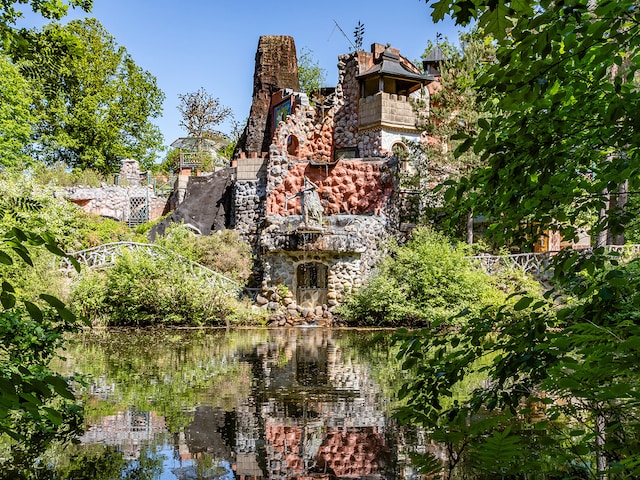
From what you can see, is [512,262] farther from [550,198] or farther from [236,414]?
[550,198]

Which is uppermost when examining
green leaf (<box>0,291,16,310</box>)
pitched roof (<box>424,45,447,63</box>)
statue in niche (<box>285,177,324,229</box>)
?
pitched roof (<box>424,45,447,63</box>)

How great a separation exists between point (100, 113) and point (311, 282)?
19230 mm

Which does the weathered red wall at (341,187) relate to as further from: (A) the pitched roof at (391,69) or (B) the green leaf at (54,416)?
(B) the green leaf at (54,416)

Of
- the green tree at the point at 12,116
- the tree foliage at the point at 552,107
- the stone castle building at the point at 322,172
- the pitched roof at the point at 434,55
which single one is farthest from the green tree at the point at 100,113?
the tree foliage at the point at 552,107

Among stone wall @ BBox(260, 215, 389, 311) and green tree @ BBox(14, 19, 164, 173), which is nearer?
stone wall @ BBox(260, 215, 389, 311)

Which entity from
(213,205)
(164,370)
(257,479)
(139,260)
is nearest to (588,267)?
(257,479)

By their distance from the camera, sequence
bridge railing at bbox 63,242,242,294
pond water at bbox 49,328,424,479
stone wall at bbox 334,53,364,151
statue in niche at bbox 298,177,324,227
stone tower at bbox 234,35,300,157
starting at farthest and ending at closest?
stone tower at bbox 234,35,300,157 → stone wall at bbox 334,53,364,151 → statue in niche at bbox 298,177,324,227 → bridge railing at bbox 63,242,242,294 → pond water at bbox 49,328,424,479

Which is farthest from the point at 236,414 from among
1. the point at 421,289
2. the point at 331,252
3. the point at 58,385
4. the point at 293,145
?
the point at 293,145

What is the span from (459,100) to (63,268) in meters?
15.5

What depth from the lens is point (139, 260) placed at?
1712 centimetres

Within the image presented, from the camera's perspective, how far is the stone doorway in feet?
64.3

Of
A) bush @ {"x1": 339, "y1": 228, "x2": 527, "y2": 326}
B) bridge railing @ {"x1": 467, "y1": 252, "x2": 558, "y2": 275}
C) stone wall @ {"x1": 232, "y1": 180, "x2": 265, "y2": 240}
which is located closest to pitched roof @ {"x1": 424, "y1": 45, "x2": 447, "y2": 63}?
stone wall @ {"x1": 232, "y1": 180, "x2": 265, "y2": 240}

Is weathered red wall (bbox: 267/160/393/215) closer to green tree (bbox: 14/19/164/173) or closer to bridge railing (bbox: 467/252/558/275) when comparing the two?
bridge railing (bbox: 467/252/558/275)

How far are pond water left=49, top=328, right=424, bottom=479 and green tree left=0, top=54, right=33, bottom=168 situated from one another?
15.1 metres
